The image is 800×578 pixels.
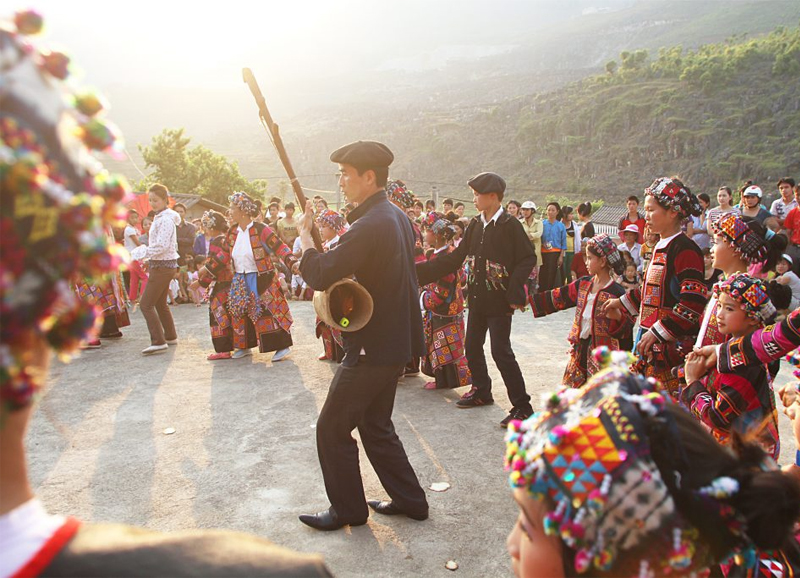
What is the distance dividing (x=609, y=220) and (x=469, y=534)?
69.4 feet

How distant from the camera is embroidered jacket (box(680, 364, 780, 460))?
127 inches

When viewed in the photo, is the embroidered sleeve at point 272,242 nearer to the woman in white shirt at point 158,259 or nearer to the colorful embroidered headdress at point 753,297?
the woman in white shirt at point 158,259

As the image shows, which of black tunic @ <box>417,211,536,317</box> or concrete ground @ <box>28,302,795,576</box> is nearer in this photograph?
concrete ground @ <box>28,302,795,576</box>

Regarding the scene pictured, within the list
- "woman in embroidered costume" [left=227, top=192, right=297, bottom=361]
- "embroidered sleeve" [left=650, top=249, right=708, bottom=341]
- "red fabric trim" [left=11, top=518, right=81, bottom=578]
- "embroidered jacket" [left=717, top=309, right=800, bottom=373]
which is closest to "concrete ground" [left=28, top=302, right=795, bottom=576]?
"woman in embroidered costume" [left=227, top=192, right=297, bottom=361]

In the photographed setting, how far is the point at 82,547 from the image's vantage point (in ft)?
3.14

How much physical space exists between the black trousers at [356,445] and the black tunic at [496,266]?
179cm

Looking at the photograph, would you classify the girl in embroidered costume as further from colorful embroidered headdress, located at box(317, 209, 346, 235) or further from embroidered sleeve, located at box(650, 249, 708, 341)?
embroidered sleeve, located at box(650, 249, 708, 341)

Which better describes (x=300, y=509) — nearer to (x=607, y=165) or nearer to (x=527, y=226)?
(x=527, y=226)

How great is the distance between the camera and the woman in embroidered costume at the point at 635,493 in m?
1.30

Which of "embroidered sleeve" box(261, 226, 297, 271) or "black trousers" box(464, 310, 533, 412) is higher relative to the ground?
"embroidered sleeve" box(261, 226, 297, 271)

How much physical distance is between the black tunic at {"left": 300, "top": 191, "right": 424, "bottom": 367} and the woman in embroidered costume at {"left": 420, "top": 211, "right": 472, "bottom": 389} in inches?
106

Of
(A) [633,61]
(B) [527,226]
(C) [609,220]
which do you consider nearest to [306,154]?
(A) [633,61]

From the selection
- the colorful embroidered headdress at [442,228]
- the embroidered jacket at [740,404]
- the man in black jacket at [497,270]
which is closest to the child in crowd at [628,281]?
the man in black jacket at [497,270]

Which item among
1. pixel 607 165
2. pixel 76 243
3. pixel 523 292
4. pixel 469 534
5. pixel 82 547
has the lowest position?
pixel 607 165
